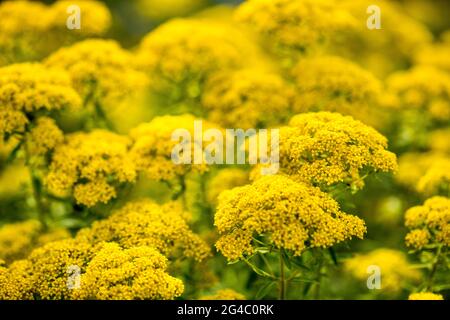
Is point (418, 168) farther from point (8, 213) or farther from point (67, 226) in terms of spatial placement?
point (8, 213)

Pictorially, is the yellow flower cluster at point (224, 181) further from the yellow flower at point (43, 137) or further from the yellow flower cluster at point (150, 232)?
the yellow flower at point (43, 137)

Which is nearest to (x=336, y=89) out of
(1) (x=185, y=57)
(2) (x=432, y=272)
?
(1) (x=185, y=57)

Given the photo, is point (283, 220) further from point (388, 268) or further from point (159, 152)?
point (388, 268)

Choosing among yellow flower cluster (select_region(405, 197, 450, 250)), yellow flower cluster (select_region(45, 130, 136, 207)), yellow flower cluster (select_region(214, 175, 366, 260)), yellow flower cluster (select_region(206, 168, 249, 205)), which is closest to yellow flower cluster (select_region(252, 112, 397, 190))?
yellow flower cluster (select_region(214, 175, 366, 260))

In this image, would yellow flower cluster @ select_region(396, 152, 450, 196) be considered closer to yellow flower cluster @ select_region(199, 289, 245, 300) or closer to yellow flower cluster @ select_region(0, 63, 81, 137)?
yellow flower cluster @ select_region(199, 289, 245, 300)

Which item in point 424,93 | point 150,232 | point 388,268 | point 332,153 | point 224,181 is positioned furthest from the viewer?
point 424,93

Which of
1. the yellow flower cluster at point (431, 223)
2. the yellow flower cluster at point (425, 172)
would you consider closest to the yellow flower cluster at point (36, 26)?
the yellow flower cluster at point (425, 172)
